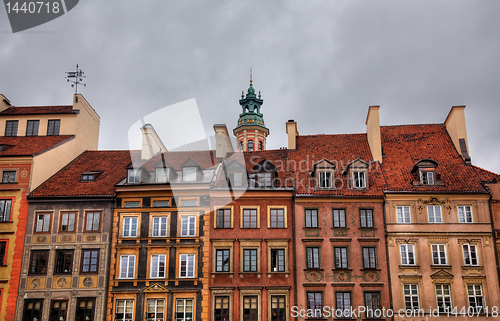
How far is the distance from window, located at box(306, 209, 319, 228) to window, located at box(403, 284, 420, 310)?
6578 millimetres

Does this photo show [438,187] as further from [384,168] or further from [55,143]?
[55,143]

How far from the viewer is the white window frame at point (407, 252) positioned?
105 ft

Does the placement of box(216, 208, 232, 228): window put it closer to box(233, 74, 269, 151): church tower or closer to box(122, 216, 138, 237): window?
box(122, 216, 138, 237): window

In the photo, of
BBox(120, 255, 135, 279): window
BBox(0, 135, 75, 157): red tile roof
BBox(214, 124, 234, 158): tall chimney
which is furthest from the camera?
BBox(214, 124, 234, 158): tall chimney

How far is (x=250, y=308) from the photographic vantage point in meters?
31.6

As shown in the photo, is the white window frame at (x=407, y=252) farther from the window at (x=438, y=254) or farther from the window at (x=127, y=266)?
the window at (x=127, y=266)

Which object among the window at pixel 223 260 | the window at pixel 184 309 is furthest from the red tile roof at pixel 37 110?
the window at pixel 184 309

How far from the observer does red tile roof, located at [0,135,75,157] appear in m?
36.1

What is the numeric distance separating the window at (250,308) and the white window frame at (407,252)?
9.37 meters

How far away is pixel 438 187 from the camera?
3353cm

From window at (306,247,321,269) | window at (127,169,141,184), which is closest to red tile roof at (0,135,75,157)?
window at (127,169,141,184)

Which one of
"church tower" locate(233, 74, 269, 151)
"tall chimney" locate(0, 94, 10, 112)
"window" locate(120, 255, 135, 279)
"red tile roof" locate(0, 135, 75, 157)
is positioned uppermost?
"church tower" locate(233, 74, 269, 151)

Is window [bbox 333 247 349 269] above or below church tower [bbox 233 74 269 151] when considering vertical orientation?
below

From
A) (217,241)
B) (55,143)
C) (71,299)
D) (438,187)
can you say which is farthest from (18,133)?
(438,187)
